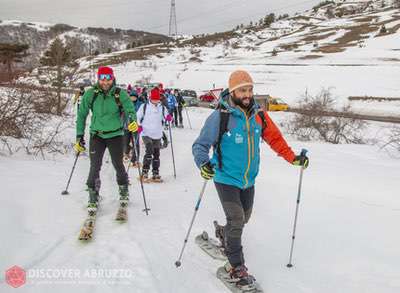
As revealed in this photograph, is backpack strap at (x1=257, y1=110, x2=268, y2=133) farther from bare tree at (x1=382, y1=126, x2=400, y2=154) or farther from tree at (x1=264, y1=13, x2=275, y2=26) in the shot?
tree at (x1=264, y1=13, x2=275, y2=26)

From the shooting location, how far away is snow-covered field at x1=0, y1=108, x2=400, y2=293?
13.0 feet

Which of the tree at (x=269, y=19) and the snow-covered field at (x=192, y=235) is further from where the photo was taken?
the tree at (x=269, y=19)

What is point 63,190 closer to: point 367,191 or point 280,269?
point 280,269

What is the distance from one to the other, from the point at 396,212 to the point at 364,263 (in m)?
1.89

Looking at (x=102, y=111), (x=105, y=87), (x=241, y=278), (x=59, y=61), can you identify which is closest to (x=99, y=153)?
(x=102, y=111)

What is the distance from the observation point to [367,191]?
23.0 ft

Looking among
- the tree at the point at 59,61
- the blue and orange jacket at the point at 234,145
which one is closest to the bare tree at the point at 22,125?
the blue and orange jacket at the point at 234,145

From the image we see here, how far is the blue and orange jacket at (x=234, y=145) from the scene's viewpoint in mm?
3756

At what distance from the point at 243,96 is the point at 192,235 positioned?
7.29ft

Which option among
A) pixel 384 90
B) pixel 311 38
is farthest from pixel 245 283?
pixel 311 38

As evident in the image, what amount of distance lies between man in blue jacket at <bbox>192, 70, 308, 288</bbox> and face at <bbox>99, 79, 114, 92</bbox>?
2.15 m

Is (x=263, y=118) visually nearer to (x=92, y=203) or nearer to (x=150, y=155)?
(x=92, y=203)

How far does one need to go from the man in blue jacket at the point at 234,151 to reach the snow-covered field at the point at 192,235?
498 mm

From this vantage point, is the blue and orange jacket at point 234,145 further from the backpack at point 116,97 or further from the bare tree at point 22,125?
the bare tree at point 22,125
